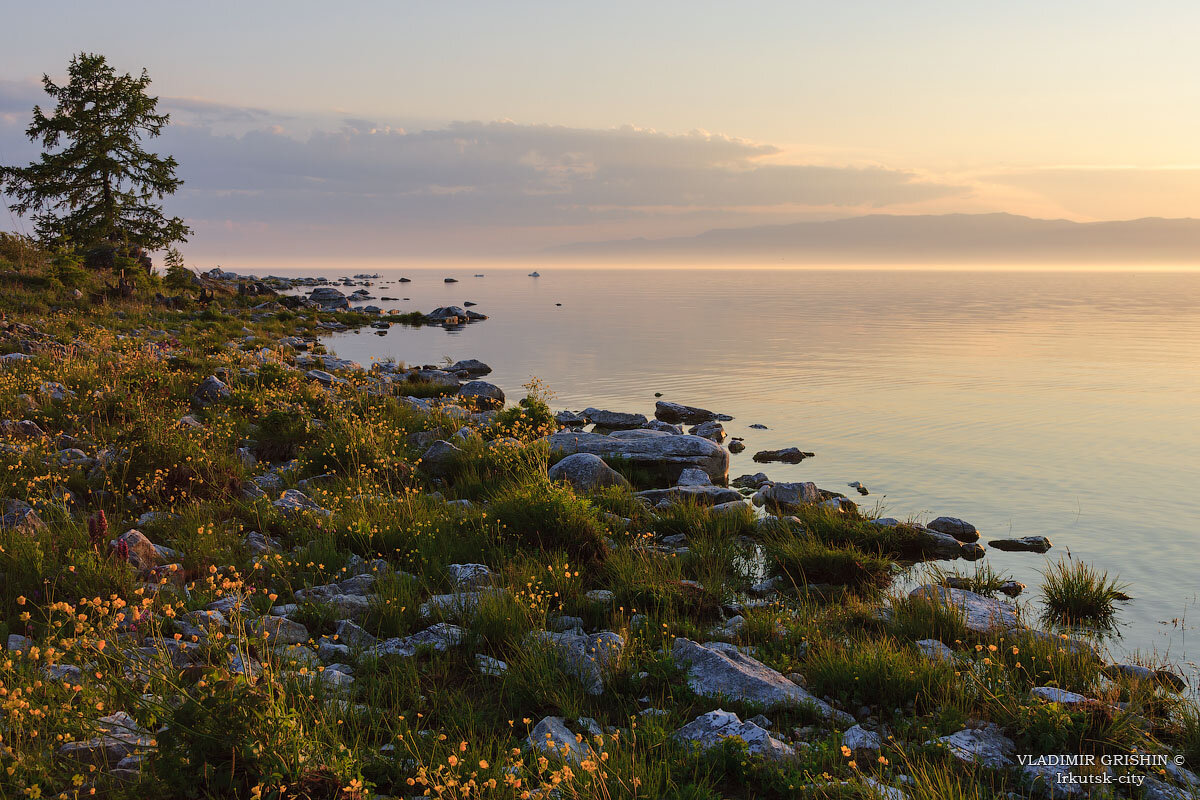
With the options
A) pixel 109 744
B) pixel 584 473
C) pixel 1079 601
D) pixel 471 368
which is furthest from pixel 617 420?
pixel 109 744

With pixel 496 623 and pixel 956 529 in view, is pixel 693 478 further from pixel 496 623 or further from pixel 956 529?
pixel 496 623

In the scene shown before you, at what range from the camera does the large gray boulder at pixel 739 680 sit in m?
5.51

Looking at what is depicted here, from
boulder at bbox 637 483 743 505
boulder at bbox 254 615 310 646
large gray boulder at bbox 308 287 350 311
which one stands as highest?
large gray boulder at bbox 308 287 350 311

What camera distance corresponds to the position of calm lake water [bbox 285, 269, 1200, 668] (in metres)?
12.4

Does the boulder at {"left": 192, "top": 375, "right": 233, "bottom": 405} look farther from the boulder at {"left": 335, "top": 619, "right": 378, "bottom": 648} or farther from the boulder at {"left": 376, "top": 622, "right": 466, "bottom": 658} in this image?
the boulder at {"left": 376, "top": 622, "right": 466, "bottom": 658}

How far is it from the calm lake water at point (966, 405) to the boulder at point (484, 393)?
7.40ft

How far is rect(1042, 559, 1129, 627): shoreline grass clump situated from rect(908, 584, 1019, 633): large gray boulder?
87 centimetres

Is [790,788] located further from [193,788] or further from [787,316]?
[787,316]

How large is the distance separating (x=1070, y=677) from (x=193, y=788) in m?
6.34

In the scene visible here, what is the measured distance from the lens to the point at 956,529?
1193 cm

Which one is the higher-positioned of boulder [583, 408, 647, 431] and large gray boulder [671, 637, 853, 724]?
large gray boulder [671, 637, 853, 724]

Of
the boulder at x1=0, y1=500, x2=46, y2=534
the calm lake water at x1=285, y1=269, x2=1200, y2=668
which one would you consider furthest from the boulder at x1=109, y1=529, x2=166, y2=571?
the calm lake water at x1=285, y1=269, x2=1200, y2=668

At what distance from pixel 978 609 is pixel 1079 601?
6.92ft

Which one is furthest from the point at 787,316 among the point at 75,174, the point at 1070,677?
the point at 1070,677
